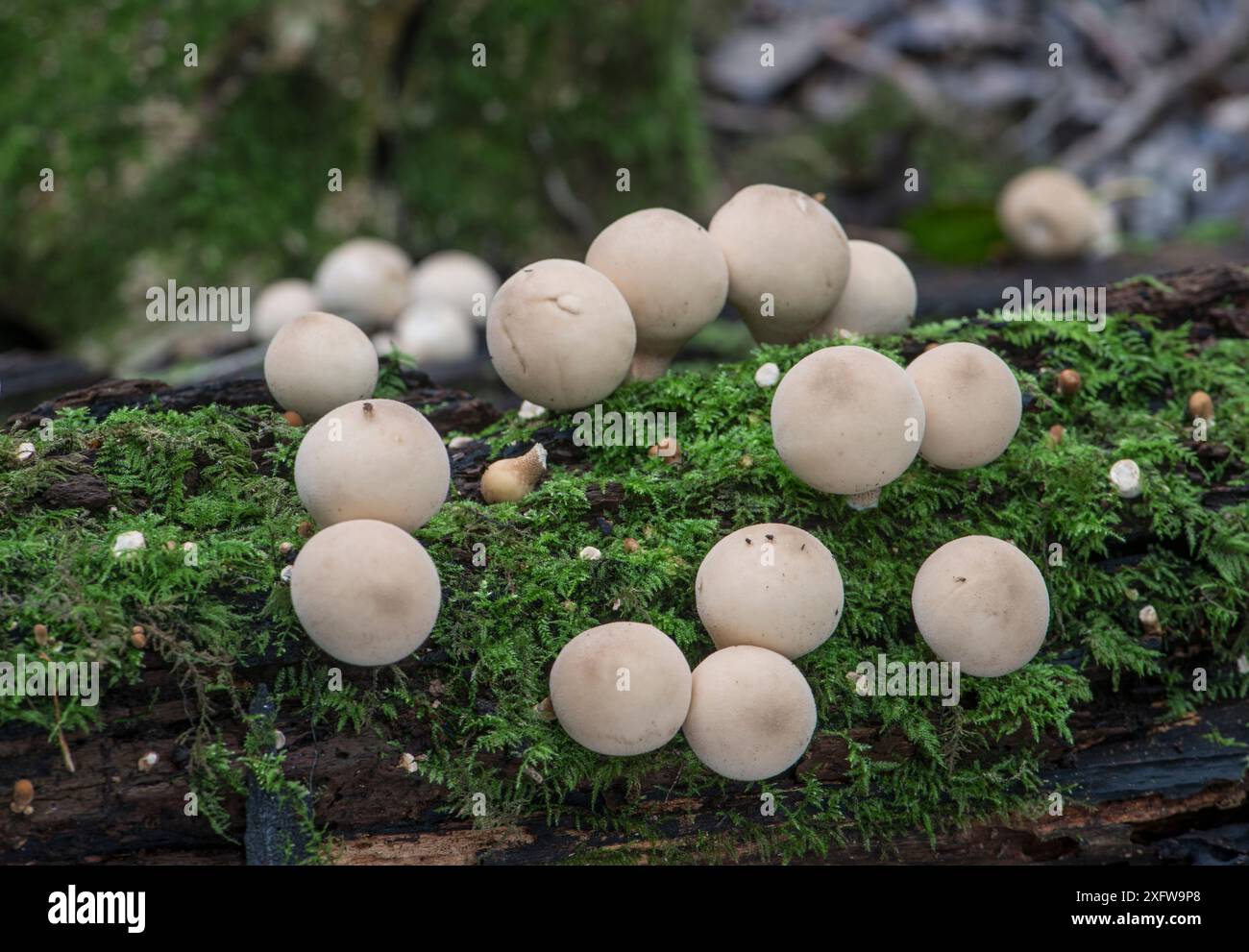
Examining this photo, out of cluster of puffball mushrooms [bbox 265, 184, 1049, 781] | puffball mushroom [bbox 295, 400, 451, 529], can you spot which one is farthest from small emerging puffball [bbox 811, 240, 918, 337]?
puffball mushroom [bbox 295, 400, 451, 529]

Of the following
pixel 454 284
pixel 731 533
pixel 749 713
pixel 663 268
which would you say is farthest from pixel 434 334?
pixel 749 713

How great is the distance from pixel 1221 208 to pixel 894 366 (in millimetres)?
7425

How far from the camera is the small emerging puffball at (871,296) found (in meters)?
3.50

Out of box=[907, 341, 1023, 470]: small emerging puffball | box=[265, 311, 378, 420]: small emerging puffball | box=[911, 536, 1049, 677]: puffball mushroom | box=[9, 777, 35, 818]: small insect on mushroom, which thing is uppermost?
box=[265, 311, 378, 420]: small emerging puffball

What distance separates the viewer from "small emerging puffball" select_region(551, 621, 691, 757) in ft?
8.13

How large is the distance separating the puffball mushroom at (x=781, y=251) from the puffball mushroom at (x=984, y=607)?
89 centimetres

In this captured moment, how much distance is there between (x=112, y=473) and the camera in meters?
2.92

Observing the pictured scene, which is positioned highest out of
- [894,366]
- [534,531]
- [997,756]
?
[894,366]

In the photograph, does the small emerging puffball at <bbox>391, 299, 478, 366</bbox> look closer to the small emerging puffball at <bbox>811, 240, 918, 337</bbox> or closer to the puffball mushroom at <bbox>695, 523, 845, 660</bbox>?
the small emerging puffball at <bbox>811, 240, 918, 337</bbox>

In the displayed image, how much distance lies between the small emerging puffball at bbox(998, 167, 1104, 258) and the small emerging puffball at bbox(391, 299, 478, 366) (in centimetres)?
342

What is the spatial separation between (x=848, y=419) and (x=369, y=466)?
108 centimetres

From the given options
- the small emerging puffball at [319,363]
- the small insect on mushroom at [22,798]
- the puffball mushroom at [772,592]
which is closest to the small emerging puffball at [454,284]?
the small emerging puffball at [319,363]
